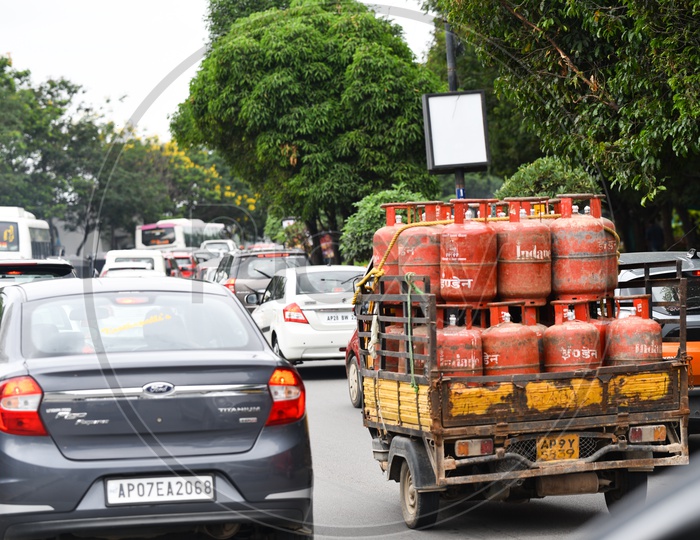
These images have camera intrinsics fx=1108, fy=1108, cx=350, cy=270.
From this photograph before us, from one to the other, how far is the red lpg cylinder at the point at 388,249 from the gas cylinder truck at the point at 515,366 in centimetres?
1

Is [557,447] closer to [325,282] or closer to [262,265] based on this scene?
[325,282]

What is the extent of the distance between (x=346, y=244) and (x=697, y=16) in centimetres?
1731

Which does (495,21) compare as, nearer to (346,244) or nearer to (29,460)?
(29,460)

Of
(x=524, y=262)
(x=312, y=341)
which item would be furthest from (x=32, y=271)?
(x=524, y=262)

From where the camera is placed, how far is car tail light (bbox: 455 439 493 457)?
6.44 metres

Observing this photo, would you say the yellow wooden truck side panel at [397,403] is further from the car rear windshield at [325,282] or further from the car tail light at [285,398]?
the car rear windshield at [325,282]

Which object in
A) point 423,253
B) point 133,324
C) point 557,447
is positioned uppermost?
point 423,253

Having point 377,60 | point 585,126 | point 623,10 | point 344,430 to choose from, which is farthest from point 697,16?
point 377,60

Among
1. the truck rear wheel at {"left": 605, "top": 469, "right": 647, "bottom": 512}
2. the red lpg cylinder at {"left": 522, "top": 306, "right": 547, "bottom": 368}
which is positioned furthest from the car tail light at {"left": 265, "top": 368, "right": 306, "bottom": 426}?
the truck rear wheel at {"left": 605, "top": 469, "right": 647, "bottom": 512}

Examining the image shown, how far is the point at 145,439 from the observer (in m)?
5.30

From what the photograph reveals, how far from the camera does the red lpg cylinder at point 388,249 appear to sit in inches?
286

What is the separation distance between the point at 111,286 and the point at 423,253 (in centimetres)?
195

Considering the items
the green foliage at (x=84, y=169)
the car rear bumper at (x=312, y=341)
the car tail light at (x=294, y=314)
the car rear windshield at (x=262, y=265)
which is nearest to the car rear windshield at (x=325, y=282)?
the car tail light at (x=294, y=314)

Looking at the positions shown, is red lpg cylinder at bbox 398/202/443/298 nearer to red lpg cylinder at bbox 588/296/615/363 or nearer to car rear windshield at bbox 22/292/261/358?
red lpg cylinder at bbox 588/296/615/363
